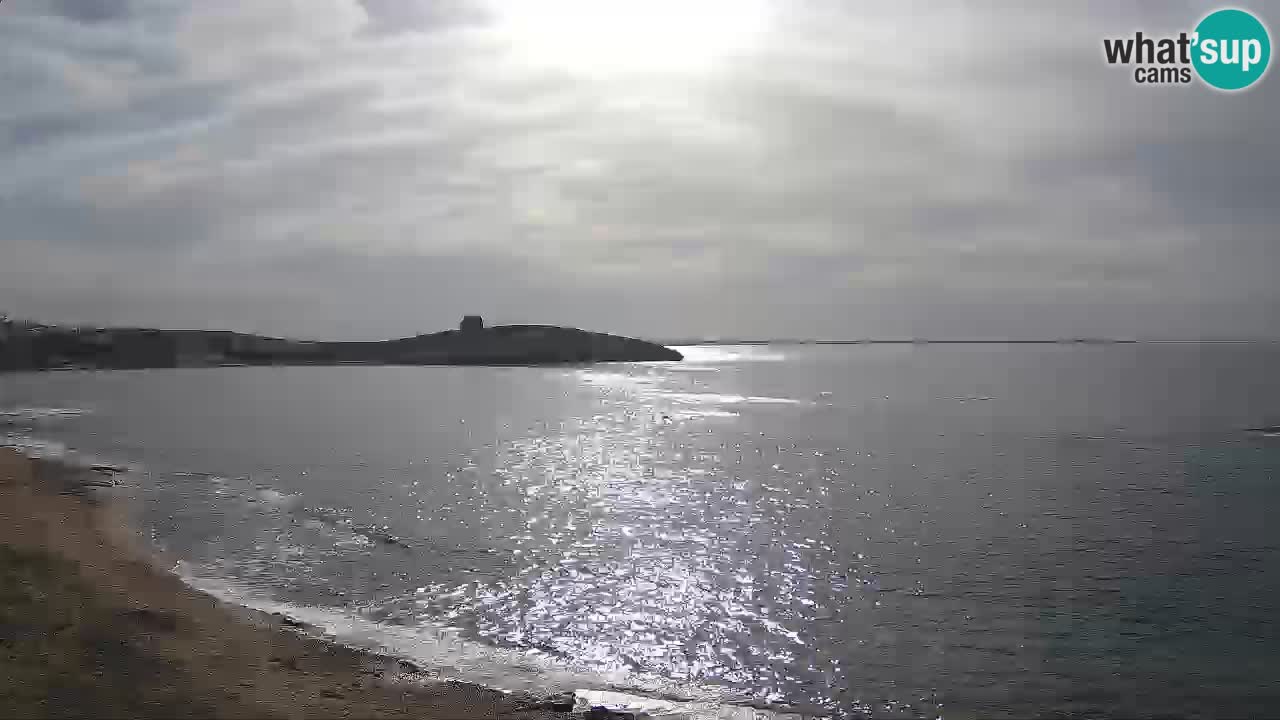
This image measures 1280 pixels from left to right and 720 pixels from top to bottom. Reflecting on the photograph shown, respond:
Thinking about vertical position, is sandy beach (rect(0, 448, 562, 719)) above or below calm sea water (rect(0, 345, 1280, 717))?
above

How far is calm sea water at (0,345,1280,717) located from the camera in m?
19.0

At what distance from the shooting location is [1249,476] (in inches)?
1853

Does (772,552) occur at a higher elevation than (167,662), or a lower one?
lower

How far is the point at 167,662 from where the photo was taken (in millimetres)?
15945

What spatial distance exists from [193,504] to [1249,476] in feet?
188

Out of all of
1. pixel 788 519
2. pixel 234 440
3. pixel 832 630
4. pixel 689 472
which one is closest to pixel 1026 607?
pixel 832 630

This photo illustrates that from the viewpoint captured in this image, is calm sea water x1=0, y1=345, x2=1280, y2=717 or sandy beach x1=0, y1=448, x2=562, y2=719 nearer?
sandy beach x1=0, y1=448, x2=562, y2=719

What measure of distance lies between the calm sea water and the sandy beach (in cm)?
178

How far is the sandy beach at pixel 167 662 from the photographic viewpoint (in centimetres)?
1408

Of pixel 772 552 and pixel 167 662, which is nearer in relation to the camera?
pixel 167 662

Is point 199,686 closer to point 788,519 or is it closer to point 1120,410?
point 788,519

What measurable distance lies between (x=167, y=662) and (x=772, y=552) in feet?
66.8

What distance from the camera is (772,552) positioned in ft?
99.9

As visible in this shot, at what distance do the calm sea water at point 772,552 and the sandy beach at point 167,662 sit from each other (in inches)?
70.2
